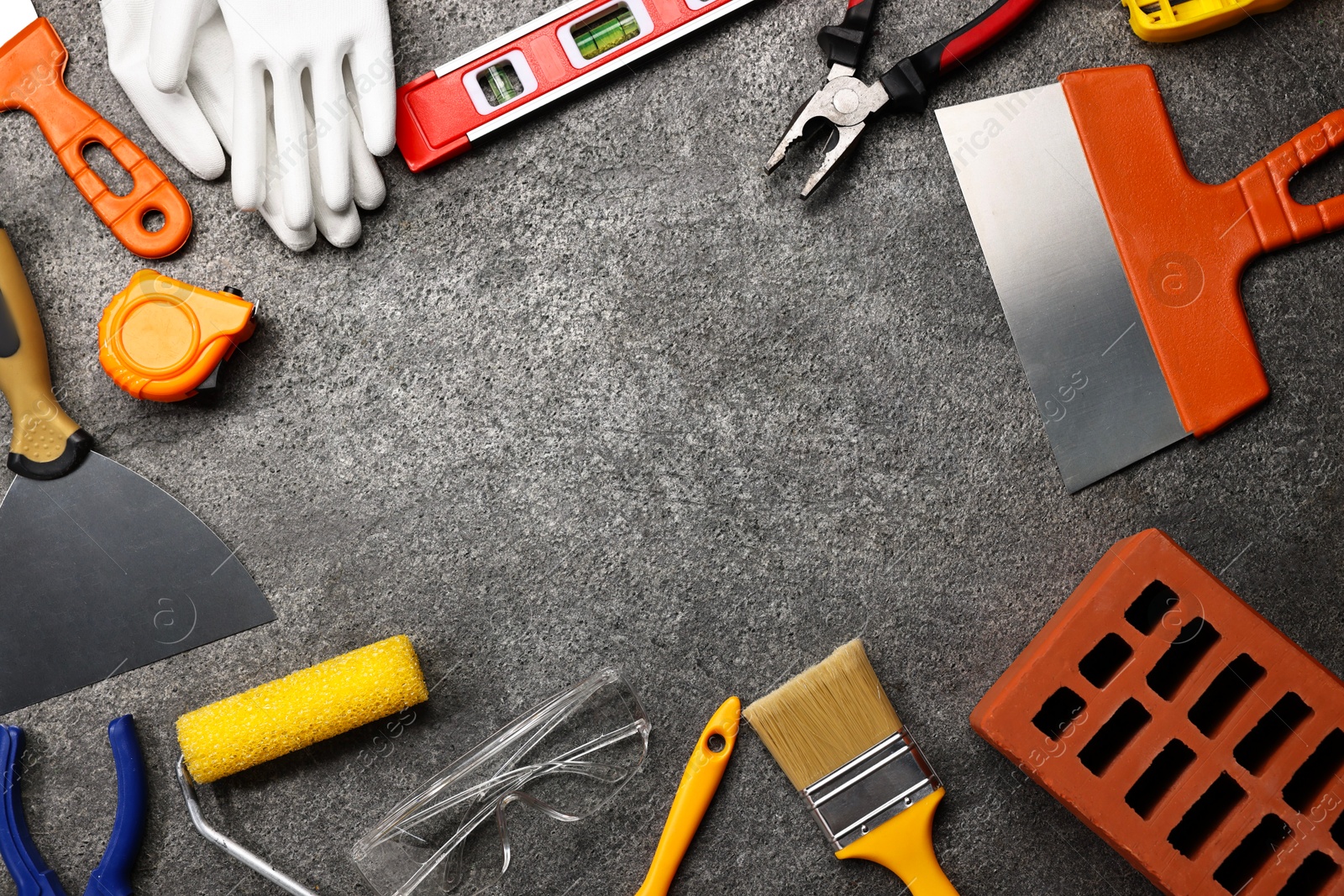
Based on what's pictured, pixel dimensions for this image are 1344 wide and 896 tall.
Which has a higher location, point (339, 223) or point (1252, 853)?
point (339, 223)

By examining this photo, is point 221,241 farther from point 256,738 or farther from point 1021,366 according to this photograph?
point 1021,366

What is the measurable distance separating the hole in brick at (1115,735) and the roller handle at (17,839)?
0.98 m

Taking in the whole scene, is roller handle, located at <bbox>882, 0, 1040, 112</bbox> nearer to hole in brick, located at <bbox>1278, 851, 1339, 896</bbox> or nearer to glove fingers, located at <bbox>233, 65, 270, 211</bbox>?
glove fingers, located at <bbox>233, 65, 270, 211</bbox>

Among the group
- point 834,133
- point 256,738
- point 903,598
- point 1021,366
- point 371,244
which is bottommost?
point 903,598

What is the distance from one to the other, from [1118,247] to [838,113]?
30cm

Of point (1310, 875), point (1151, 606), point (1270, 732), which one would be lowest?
point (1310, 875)

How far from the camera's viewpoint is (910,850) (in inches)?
29.6

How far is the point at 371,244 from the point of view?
80 cm

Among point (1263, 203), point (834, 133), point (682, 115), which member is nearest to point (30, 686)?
point (682, 115)

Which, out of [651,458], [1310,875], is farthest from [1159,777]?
[651,458]

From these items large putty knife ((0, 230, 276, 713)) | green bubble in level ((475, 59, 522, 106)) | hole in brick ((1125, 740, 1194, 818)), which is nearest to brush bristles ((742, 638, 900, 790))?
hole in brick ((1125, 740, 1194, 818))

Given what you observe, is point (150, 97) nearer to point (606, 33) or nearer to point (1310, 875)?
point (606, 33)

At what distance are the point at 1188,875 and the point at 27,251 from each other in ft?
4.01

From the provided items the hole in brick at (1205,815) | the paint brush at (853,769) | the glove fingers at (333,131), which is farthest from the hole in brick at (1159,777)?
the glove fingers at (333,131)
